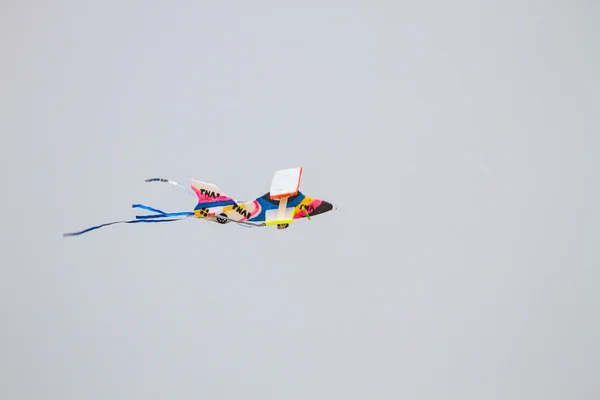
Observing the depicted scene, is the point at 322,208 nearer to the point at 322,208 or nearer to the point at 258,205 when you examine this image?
the point at 322,208

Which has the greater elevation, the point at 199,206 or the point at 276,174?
the point at 276,174

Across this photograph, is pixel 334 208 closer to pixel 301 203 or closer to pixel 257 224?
pixel 301 203

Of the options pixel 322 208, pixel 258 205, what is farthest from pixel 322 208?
pixel 258 205

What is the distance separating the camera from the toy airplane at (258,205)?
309cm

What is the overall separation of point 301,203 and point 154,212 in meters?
0.65

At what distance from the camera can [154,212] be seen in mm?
3066

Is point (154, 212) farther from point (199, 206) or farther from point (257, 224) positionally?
point (257, 224)

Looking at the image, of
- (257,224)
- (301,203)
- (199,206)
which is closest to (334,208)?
(301,203)

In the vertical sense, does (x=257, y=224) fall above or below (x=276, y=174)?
below

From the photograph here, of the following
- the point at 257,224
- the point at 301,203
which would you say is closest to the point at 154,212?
the point at 257,224

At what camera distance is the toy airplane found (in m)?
3.09

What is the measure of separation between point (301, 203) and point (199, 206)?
0.45 metres

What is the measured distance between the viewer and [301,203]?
3.18m

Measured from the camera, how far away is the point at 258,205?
3.14 meters
